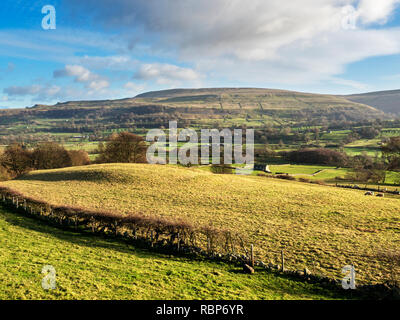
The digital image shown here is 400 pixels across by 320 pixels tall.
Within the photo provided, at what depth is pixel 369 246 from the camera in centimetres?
2119

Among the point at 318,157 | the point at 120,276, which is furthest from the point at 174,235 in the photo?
the point at 318,157

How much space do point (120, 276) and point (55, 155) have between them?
7672 cm

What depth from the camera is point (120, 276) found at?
50.5ft

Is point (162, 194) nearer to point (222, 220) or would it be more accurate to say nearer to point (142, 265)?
point (222, 220)

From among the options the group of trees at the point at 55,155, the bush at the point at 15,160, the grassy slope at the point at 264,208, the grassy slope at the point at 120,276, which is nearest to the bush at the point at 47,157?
the group of trees at the point at 55,155

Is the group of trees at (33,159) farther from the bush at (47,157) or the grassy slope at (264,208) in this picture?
the grassy slope at (264,208)

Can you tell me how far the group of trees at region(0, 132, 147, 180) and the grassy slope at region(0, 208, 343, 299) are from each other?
205 feet

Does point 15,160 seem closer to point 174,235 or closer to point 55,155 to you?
point 55,155

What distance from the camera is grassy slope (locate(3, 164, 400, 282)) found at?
20.1 metres

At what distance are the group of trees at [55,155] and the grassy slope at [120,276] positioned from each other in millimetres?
62475

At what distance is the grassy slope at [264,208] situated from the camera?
20109mm

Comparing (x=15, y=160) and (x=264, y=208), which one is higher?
(x=15, y=160)

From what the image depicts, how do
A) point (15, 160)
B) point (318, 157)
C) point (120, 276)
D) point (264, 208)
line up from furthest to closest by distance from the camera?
point (318, 157)
point (15, 160)
point (264, 208)
point (120, 276)

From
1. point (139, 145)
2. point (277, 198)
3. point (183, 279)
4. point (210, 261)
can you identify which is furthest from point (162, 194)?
Answer: point (139, 145)
